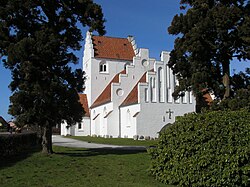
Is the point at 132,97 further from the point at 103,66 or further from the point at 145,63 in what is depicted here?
the point at 103,66

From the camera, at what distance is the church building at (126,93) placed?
44156 mm

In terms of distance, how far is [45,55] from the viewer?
17.1 meters

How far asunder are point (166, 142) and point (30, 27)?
11059 millimetres

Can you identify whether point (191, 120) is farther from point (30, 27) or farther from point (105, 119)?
point (105, 119)

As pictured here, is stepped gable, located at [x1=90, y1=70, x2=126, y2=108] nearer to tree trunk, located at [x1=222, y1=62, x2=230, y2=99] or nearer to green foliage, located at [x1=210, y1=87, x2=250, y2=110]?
tree trunk, located at [x1=222, y1=62, x2=230, y2=99]

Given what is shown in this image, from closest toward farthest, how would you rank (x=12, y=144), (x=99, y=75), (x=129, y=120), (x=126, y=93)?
(x=12, y=144) < (x=129, y=120) < (x=126, y=93) < (x=99, y=75)

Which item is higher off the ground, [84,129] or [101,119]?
[101,119]

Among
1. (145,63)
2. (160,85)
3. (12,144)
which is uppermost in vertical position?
(145,63)

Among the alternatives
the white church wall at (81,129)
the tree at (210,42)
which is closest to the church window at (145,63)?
the white church wall at (81,129)

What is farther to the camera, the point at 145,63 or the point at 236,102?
the point at 145,63

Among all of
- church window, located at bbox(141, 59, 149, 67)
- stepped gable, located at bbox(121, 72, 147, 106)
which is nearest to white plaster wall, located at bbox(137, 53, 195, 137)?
stepped gable, located at bbox(121, 72, 147, 106)

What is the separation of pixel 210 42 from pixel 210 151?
10.3 metres

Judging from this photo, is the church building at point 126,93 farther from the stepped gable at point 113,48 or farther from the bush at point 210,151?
the bush at point 210,151

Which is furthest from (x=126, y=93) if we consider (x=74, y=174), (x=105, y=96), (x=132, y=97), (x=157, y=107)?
(x=74, y=174)
